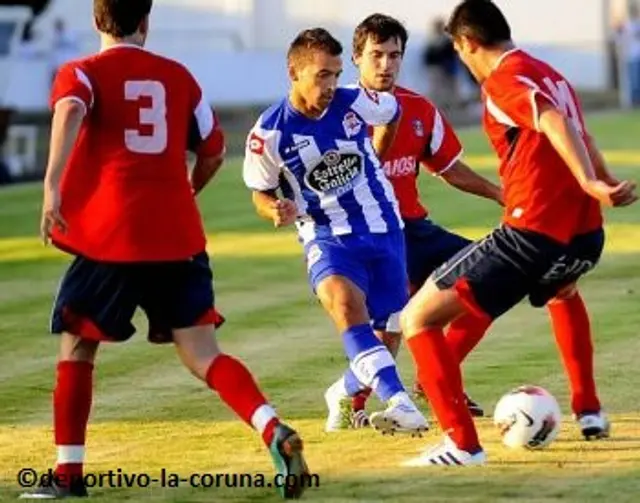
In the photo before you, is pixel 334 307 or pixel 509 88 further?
pixel 334 307

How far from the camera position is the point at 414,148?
12.3 m

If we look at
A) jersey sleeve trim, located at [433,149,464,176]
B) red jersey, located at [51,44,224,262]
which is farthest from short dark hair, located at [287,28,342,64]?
jersey sleeve trim, located at [433,149,464,176]

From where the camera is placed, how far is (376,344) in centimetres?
1085

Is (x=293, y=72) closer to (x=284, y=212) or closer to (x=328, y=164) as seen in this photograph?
(x=328, y=164)

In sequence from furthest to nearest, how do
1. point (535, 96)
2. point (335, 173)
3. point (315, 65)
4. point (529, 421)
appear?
point (335, 173)
point (315, 65)
point (529, 421)
point (535, 96)

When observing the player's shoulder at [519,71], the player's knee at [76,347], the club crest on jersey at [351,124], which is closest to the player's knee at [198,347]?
the player's knee at [76,347]

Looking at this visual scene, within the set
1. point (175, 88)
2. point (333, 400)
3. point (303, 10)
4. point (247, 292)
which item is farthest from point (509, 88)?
point (303, 10)

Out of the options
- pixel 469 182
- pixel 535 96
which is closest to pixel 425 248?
pixel 469 182

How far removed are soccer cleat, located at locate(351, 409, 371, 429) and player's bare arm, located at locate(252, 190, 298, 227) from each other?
1030 millimetres

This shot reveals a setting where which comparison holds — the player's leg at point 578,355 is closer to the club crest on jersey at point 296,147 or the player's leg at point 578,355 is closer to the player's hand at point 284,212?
the player's hand at point 284,212

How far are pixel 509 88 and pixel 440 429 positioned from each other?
1894mm

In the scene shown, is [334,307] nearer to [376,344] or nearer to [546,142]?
[376,344]

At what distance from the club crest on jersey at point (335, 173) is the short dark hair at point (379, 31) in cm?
73

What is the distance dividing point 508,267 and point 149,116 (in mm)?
1625
